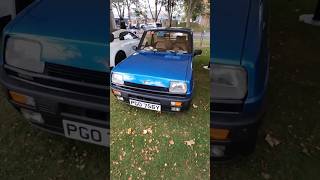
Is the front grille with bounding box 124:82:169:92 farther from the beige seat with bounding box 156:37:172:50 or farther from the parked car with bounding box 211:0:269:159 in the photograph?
the parked car with bounding box 211:0:269:159

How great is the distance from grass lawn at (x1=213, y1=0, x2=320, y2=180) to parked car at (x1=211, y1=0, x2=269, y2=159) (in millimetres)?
642

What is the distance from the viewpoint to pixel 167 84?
1.62 metres

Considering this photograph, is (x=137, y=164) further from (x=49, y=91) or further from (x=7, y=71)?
(x=7, y=71)

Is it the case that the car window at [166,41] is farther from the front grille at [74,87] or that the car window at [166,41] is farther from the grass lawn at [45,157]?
the grass lawn at [45,157]

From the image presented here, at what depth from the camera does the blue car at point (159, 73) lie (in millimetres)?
1595

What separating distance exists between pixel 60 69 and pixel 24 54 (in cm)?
32

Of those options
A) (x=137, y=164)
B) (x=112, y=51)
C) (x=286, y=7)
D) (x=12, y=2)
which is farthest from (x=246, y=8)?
(x=286, y=7)

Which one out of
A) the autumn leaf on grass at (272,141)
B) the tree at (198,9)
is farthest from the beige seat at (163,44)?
the autumn leaf on grass at (272,141)

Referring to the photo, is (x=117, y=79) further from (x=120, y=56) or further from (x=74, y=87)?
(x=74, y=87)

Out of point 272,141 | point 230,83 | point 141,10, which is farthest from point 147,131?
point 272,141

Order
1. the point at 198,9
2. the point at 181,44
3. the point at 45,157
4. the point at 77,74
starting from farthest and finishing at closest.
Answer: the point at 45,157, the point at 77,74, the point at 181,44, the point at 198,9

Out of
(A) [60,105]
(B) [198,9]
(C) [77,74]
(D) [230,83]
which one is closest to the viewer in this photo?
(B) [198,9]

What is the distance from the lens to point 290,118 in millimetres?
3518

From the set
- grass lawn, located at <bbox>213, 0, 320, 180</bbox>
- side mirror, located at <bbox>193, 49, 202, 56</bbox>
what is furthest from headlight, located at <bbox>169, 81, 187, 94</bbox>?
grass lawn, located at <bbox>213, 0, 320, 180</bbox>
